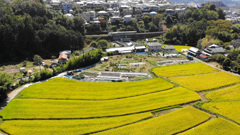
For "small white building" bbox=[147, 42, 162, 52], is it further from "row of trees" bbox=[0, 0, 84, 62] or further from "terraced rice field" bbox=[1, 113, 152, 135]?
"terraced rice field" bbox=[1, 113, 152, 135]

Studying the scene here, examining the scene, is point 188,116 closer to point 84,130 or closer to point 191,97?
point 191,97

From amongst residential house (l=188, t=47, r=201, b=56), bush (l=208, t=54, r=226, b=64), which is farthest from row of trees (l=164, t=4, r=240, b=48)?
bush (l=208, t=54, r=226, b=64)

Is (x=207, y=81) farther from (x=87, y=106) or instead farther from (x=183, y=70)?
(x=87, y=106)

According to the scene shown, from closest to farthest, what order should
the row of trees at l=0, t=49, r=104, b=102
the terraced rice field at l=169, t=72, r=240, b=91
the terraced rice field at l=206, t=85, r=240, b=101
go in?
the terraced rice field at l=206, t=85, r=240, b=101 → the row of trees at l=0, t=49, r=104, b=102 → the terraced rice field at l=169, t=72, r=240, b=91

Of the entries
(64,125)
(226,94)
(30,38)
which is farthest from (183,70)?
(30,38)

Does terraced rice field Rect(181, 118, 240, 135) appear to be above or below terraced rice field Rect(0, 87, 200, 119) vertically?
below

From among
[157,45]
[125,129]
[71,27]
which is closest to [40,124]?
[125,129]

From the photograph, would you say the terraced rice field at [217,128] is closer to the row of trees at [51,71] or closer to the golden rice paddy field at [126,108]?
the golden rice paddy field at [126,108]
